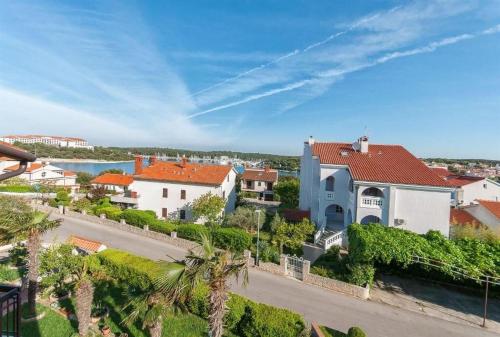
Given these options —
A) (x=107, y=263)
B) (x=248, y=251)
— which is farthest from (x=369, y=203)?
(x=107, y=263)

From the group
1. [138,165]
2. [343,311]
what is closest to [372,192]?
[343,311]

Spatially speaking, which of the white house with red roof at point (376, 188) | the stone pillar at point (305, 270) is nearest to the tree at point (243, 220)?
the white house with red roof at point (376, 188)

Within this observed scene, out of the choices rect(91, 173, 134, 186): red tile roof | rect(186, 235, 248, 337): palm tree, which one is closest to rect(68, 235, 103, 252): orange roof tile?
rect(186, 235, 248, 337): palm tree

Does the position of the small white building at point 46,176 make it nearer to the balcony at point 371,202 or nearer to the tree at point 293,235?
the tree at point 293,235

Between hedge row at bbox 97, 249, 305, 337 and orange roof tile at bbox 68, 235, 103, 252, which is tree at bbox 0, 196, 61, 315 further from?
Result: orange roof tile at bbox 68, 235, 103, 252

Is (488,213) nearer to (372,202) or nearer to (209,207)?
(372,202)

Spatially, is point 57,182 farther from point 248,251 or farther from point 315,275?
point 315,275
